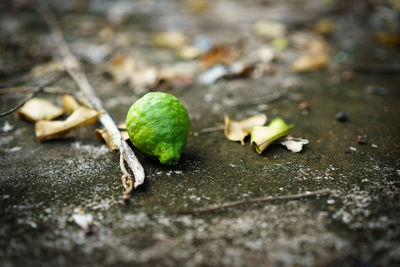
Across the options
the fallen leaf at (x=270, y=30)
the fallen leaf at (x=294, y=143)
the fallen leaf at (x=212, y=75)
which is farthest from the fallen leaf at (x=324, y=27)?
the fallen leaf at (x=294, y=143)

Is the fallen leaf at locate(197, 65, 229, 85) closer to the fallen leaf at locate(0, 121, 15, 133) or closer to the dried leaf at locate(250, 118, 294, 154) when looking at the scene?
the dried leaf at locate(250, 118, 294, 154)

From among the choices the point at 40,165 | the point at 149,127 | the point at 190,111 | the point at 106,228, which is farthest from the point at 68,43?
the point at 106,228

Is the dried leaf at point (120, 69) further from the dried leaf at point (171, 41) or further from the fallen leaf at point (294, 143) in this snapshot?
the fallen leaf at point (294, 143)

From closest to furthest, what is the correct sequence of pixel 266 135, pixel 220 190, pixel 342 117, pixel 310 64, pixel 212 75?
pixel 220 190, pixel 266 135, pixel 342 117, pixel 212 75, pixel 310 64

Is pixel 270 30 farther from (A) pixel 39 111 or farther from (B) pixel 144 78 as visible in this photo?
(A) pixel 39 111

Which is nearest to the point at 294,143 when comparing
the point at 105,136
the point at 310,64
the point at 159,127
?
the point at 159,127

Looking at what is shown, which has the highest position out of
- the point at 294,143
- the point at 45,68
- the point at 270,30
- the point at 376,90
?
the point at 45,68

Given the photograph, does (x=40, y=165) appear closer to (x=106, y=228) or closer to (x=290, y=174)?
(x=106, y=228)
